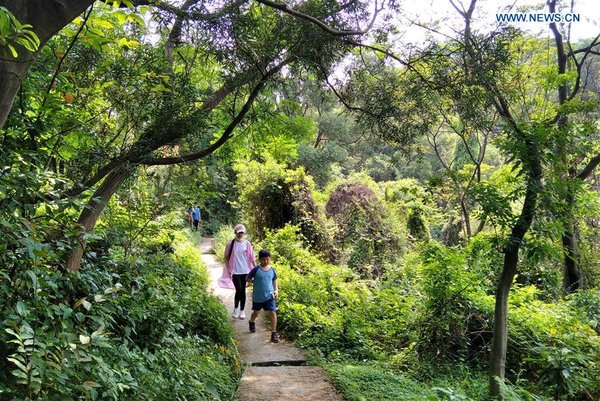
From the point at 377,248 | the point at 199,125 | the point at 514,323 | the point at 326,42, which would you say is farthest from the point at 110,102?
the point at 377,248

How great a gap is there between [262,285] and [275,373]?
180 cm

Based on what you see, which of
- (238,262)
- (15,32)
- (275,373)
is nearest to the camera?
(15,32)

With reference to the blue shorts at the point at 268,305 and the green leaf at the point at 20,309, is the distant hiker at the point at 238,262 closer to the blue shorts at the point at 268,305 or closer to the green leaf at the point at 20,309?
the blue shorts at the point at 268,305

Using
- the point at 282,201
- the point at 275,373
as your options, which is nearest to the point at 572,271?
the point at 282,201

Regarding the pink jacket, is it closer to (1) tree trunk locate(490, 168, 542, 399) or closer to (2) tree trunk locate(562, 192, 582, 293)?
(1) tree trunk locate(490, 168, 542, 399)

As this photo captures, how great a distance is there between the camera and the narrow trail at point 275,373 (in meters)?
4.68

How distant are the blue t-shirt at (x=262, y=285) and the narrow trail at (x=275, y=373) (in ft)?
2.41

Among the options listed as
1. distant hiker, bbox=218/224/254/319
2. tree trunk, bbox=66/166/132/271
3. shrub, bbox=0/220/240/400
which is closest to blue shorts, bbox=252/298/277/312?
distant hiker, bbox=218/224/254/319

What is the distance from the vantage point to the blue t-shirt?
701 centimetres

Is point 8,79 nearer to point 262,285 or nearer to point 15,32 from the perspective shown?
point 15,32

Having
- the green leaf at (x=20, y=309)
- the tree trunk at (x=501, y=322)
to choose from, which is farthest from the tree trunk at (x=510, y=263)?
the green leaf at (x=20, y=309)

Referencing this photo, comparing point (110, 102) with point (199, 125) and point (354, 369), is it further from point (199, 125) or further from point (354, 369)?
point (354, 369)

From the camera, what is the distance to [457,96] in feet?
13.9

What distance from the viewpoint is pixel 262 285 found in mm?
7031
